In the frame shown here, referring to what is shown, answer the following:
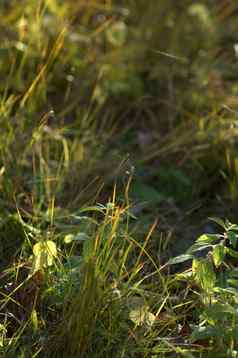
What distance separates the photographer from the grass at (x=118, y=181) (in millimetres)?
1729

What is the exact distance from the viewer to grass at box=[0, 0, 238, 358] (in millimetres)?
1729

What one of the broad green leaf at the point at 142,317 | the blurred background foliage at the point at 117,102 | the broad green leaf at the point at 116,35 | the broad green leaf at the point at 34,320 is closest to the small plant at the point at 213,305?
the broad green leaf at the point at 142,317

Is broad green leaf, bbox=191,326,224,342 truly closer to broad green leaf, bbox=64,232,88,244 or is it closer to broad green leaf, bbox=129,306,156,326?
broad green leaf, bbox=129,306,156,326

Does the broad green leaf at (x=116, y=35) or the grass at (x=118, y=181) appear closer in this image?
the grass at (x=118, y=181)

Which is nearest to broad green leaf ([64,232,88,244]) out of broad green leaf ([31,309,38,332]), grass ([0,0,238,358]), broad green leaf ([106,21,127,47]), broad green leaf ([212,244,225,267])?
grass ([0,0,238,358])

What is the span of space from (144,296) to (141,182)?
85cm

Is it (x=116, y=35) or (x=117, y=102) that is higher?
(x=116, y=35)

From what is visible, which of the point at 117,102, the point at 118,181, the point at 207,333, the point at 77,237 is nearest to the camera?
the point at 207,333

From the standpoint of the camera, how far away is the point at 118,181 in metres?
2.55

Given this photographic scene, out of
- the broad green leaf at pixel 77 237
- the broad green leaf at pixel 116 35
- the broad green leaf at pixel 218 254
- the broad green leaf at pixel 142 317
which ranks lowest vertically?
the broad green leaf at pixel 142 317

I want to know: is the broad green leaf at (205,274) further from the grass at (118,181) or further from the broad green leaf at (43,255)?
the broad green leaf at (43,255)

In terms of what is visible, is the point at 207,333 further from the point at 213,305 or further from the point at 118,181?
the point at 118,181

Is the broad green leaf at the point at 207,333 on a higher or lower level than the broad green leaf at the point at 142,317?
higher

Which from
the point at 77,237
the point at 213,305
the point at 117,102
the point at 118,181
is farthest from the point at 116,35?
the point at 213,305
